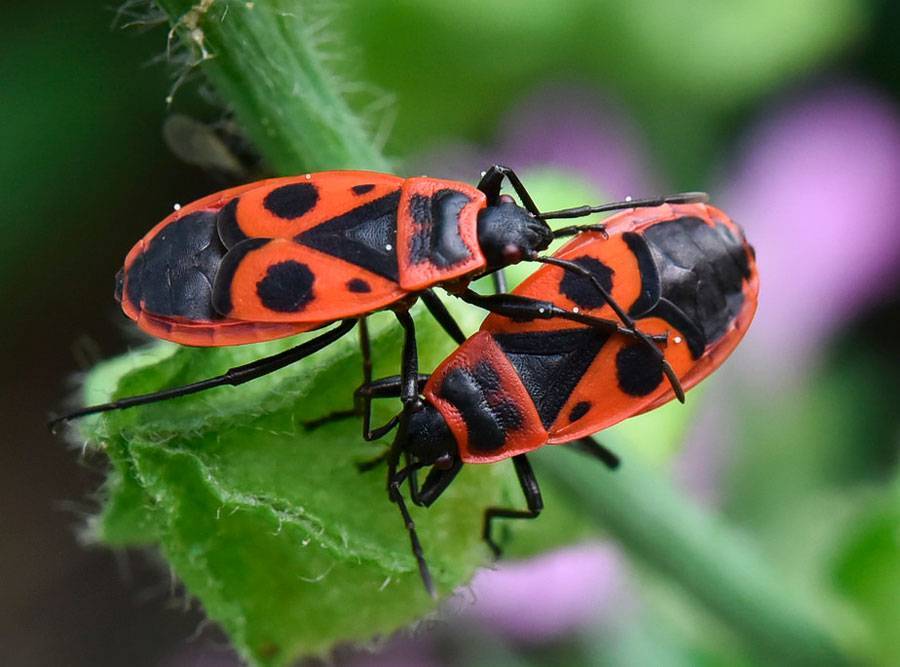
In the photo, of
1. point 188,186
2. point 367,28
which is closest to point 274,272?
point 367,28

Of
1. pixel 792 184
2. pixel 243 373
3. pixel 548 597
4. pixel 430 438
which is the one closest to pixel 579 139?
pixel 792 184

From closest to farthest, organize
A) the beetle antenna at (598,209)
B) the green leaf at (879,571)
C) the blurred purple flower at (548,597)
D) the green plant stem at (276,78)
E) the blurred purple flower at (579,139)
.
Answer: the green plant stem at (276,78), the beetle antenna at (598,209), the green leaf at (879,571), the blurred purple flower at (548,597), the blurred purple flower at (579,139)

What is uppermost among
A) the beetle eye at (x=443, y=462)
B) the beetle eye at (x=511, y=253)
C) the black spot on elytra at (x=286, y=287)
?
the beetle eye at (x=511, y=253)

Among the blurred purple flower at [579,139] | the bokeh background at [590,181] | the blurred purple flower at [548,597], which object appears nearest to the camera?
the blurred purple flower at [548,597]

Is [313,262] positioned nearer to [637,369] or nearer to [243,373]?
[243,373]

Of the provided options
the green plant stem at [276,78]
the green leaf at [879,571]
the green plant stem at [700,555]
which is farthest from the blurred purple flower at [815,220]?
the green plant stem at [276,78]

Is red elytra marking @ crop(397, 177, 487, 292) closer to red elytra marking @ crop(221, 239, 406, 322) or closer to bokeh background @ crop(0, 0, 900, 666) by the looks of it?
red elytra marking @ crop(221, 239, 406, 322)

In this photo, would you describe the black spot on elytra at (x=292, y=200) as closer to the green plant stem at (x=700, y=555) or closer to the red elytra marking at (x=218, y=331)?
the red elytra marking at (x=218, y=331)
